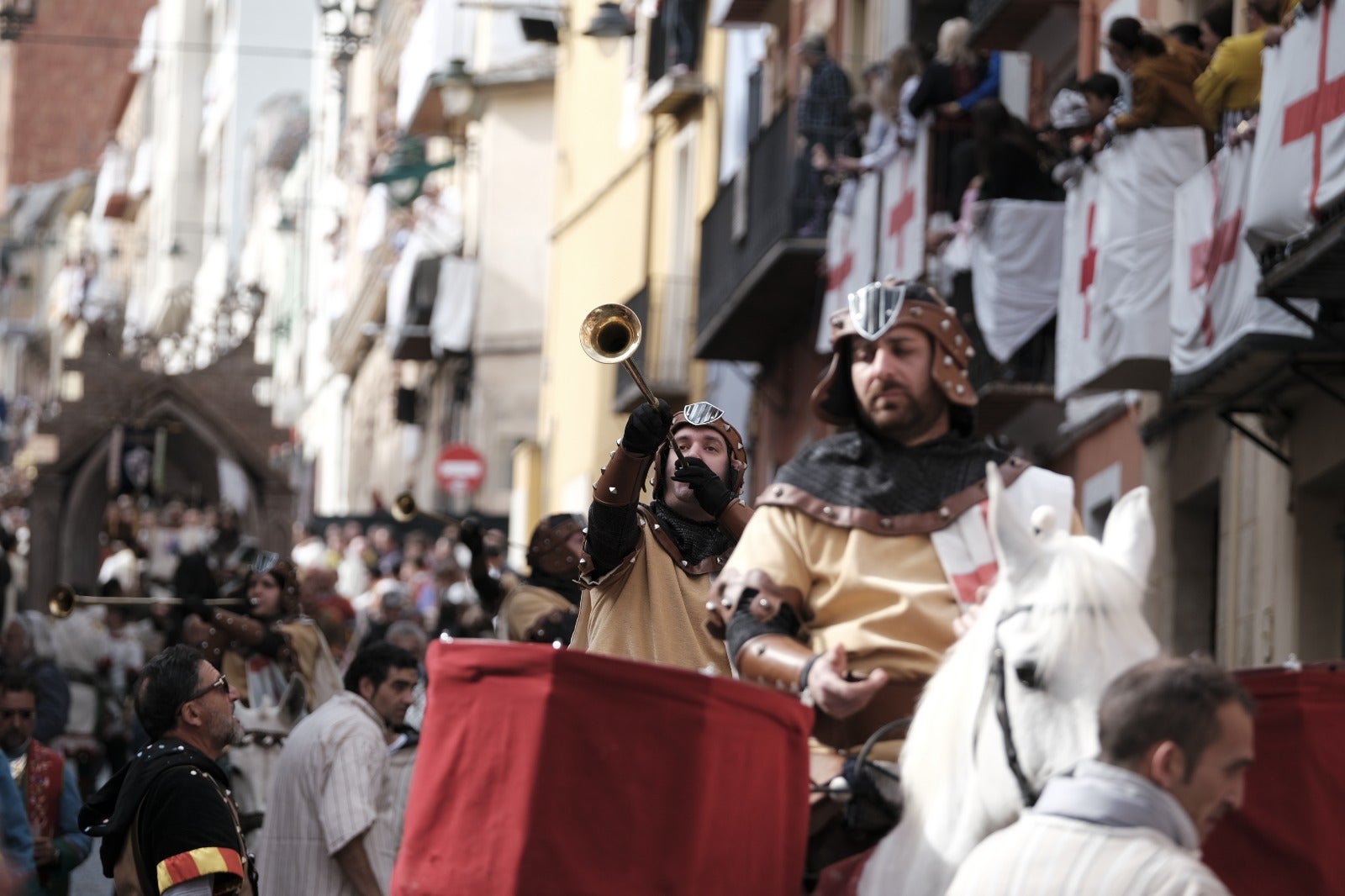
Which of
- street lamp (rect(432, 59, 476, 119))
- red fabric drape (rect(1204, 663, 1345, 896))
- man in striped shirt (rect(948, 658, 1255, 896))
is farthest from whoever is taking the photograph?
street lamp (rect(432, 59, 476, 119))

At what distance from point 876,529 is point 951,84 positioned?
15830 millimetres

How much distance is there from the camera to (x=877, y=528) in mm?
6457

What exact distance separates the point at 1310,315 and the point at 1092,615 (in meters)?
10.7

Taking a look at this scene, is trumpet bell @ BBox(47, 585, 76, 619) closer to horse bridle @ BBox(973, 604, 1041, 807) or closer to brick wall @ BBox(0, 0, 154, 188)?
horse bridle @ BBox(973, 604, 1041, 807)

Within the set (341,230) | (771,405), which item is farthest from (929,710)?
(341,230)

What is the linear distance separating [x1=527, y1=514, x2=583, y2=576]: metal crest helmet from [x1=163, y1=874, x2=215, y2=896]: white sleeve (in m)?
3.68

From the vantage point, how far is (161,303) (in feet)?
313

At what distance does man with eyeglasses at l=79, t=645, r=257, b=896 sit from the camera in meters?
8.48

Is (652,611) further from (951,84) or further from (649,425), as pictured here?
(951,84)

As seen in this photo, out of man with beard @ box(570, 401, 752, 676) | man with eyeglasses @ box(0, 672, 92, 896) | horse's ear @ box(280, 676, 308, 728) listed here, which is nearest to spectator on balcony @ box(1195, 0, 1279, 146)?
horse's ear @ box(280, 676, 308, 728)

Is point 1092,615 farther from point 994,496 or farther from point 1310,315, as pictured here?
point 1310,315

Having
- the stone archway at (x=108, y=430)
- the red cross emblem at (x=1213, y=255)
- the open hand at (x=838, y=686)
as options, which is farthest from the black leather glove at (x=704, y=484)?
the stone archway at (x=108, y=430)

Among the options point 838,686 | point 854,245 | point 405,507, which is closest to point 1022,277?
point 854,245

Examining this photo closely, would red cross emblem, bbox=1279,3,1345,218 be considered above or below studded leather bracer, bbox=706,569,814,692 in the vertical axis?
above
